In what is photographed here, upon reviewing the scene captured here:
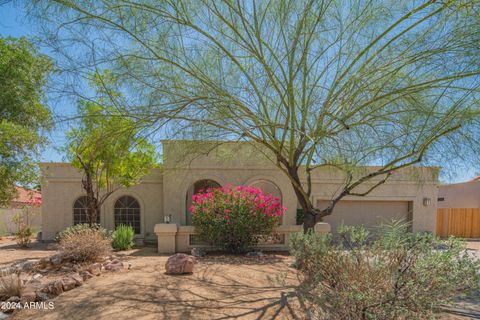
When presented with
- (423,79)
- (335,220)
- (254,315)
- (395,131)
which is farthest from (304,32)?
(335,220)

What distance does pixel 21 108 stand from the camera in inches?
289

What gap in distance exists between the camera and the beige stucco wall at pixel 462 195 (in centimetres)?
2223

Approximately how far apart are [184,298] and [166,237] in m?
5.82

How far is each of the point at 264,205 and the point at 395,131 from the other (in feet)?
16.3

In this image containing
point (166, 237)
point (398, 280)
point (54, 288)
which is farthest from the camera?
point (166, 237)

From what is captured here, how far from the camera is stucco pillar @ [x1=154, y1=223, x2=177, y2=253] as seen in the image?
10.4 metres

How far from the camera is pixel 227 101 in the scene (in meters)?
5.68

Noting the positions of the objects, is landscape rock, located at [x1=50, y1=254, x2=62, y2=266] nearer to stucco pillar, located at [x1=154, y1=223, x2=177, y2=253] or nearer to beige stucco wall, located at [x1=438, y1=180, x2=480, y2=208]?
stucco pillar, located at [x1=154, y1=223, x2=177, y2=253]

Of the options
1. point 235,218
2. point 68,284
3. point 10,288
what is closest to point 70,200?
point 235,218

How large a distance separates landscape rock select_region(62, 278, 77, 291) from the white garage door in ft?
39.9

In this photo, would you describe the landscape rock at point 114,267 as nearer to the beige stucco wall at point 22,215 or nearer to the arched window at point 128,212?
the arched window at point 128,212

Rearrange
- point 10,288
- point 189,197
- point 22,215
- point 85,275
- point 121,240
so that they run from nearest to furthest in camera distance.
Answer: point 10,288
point 85,275
point 121,240
point 189,197
point 22,215

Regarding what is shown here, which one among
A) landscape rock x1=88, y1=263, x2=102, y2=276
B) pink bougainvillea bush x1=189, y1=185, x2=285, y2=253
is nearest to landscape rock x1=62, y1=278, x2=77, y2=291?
landscape rock x1=88, y1=263, x2=102, y2=276

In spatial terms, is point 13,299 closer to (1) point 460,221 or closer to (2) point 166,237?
(2) point 166,237
